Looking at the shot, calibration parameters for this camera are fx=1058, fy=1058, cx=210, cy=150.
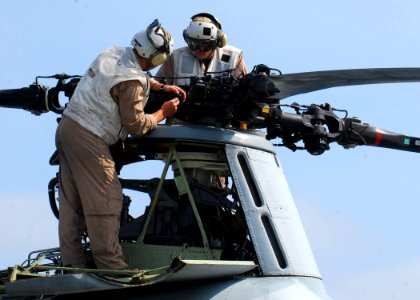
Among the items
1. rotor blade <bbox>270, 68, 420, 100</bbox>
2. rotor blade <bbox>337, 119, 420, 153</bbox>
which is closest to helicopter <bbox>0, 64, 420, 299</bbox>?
rotor blade <bbox>270, 68, 420, 100</bbox>

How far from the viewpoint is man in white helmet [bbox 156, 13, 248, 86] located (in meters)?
13.1

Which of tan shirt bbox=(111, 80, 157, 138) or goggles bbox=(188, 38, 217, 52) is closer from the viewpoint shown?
tan shirt bbox=(111, 80, 157, 138)

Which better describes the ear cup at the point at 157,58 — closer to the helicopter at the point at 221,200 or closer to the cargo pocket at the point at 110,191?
the helicopter at the point at 221,200

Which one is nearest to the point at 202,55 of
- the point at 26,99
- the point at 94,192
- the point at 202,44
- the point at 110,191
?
the point at 202,44

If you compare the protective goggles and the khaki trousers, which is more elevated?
the protective goggles

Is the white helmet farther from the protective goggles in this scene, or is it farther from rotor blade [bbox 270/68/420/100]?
rotor blade [bbox 270/68/420/100]

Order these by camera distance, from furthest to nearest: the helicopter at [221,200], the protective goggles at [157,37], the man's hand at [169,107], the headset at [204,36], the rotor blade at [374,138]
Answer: the rotor blade at [374,138]
the headset at [204,36]
the man's hand at [169,107]
the protective goggles at [157,37]
the helicopter at [221,200]

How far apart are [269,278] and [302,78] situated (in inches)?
90.0

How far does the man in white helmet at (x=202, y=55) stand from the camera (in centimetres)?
1312

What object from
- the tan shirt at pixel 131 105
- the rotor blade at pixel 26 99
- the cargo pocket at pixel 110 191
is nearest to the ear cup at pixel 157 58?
the tan shirt at pixel 131 105

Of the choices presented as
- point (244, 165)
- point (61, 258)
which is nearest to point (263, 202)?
point (244, 165)

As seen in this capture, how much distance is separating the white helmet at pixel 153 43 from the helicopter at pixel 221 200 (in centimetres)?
55

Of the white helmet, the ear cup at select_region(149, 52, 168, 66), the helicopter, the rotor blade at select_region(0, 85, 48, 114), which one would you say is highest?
the white helmet

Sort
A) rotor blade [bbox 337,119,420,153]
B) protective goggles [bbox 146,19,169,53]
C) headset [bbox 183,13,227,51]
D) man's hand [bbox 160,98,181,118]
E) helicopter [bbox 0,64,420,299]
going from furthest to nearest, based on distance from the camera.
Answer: rotor blade [bbox 337,119,420,153]
headset [bbox 183,13,227,51]
man's hand [bbox 160,98,181,118]
protective goggles [bbox 146,19,169,53]
helicopter [bbox 0,64,420,299]
